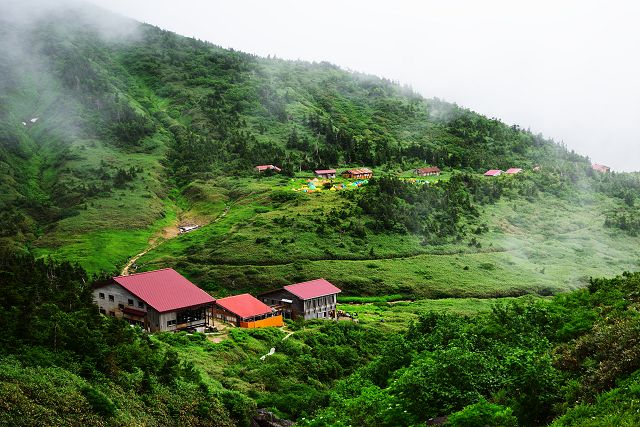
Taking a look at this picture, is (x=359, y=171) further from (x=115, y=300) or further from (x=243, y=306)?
(x=115, y=300)

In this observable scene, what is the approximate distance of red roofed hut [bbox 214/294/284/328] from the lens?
67.8 meters

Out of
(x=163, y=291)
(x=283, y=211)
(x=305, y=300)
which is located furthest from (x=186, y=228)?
(x=163, y=291)

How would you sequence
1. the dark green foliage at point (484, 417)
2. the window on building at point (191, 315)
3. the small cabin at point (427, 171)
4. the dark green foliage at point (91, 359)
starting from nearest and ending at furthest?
the dark green foliage at point (484, 417)
the dark green foliage at point (91, 359)
the window on building at point (191, 315)
the small cabin at point (427, 171)

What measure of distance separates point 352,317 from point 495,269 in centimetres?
4144

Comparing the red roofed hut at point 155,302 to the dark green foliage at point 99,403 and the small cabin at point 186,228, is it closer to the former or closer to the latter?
the dark green foliage at point 99,403

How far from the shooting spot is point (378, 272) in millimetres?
104375

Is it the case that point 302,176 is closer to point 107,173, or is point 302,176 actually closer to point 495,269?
point 107,173

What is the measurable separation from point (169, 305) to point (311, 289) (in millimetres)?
24909

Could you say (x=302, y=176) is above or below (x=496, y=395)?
above

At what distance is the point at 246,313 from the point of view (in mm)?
Result: 67938

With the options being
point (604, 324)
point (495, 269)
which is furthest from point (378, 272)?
point (604, 324)

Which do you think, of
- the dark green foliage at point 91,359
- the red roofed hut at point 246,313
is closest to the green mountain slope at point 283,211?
the red roofed hut at point 246,313

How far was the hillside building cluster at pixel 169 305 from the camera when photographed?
62531mm

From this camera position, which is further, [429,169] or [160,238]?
[429,169]
